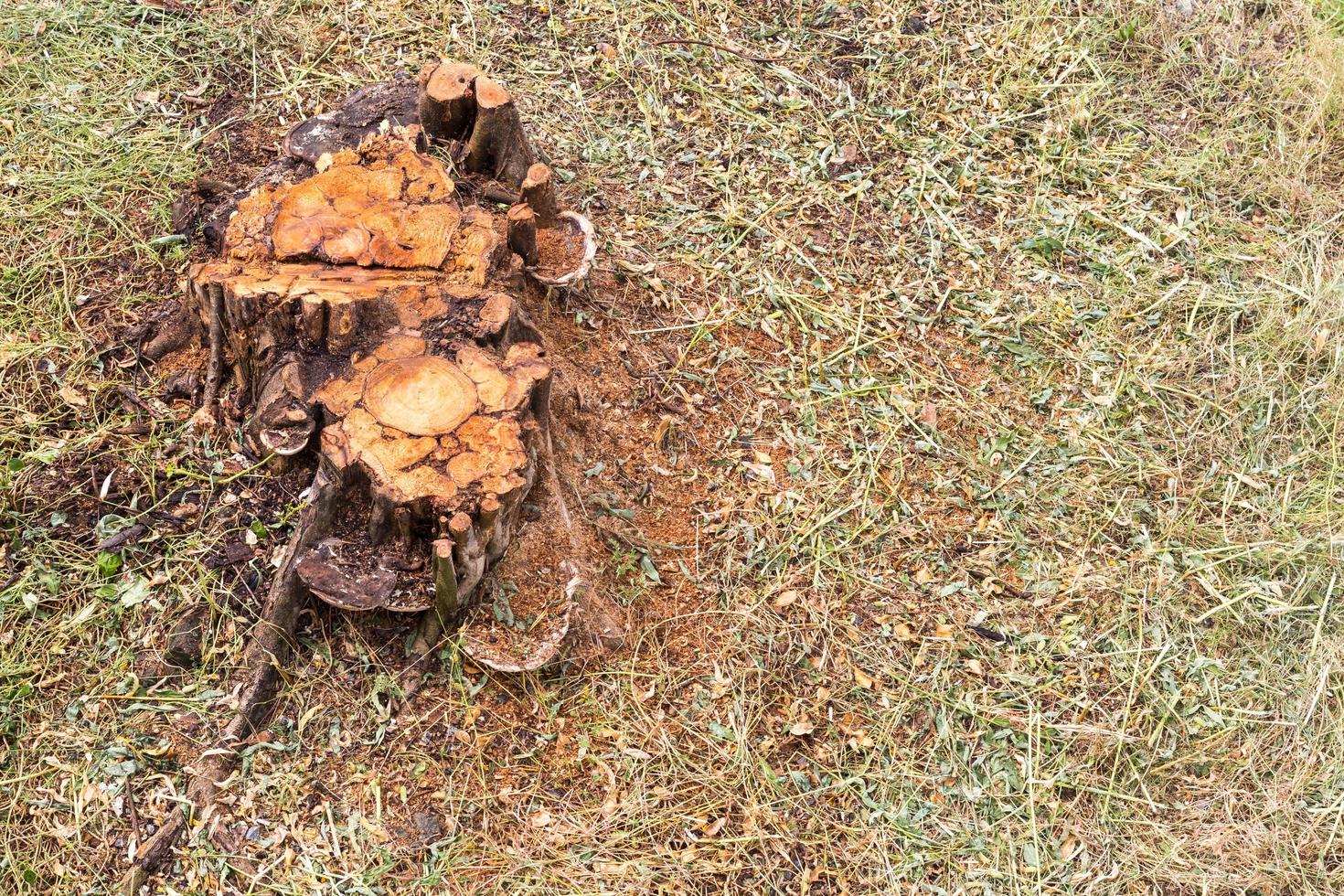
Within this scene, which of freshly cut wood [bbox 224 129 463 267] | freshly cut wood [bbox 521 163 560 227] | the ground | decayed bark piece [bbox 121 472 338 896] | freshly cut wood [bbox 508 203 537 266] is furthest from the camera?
freshly cut wood [bbox 521 163 560 227]

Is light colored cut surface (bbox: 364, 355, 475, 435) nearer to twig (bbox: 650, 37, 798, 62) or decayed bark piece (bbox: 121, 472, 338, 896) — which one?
decayed bark piece (bbox: 121, 472, 338, 896)

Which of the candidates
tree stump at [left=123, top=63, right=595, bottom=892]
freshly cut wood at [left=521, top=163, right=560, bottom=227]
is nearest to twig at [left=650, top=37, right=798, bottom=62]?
freshly cut wood at [left=521, top=163, right=560, bottom=227]

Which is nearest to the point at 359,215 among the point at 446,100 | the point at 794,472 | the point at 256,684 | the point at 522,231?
the point at 522,231

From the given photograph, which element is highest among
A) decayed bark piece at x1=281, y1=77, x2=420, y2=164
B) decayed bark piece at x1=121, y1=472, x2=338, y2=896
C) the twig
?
the twig

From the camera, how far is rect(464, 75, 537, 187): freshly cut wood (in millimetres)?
3498

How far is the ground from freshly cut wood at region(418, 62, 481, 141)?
26.3 inches

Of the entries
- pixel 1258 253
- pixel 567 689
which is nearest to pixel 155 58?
pixel 567 689

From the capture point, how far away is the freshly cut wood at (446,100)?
3525mm

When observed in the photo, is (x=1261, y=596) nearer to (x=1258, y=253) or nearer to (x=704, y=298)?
(x=1258, y=253)

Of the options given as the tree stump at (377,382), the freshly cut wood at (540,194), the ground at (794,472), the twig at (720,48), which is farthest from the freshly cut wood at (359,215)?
the twig at (720,48)

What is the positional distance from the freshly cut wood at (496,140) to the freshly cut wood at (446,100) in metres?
0.04

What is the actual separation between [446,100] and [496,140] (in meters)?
0.20

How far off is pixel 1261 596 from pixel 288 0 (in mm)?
4494

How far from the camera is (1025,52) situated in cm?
498
